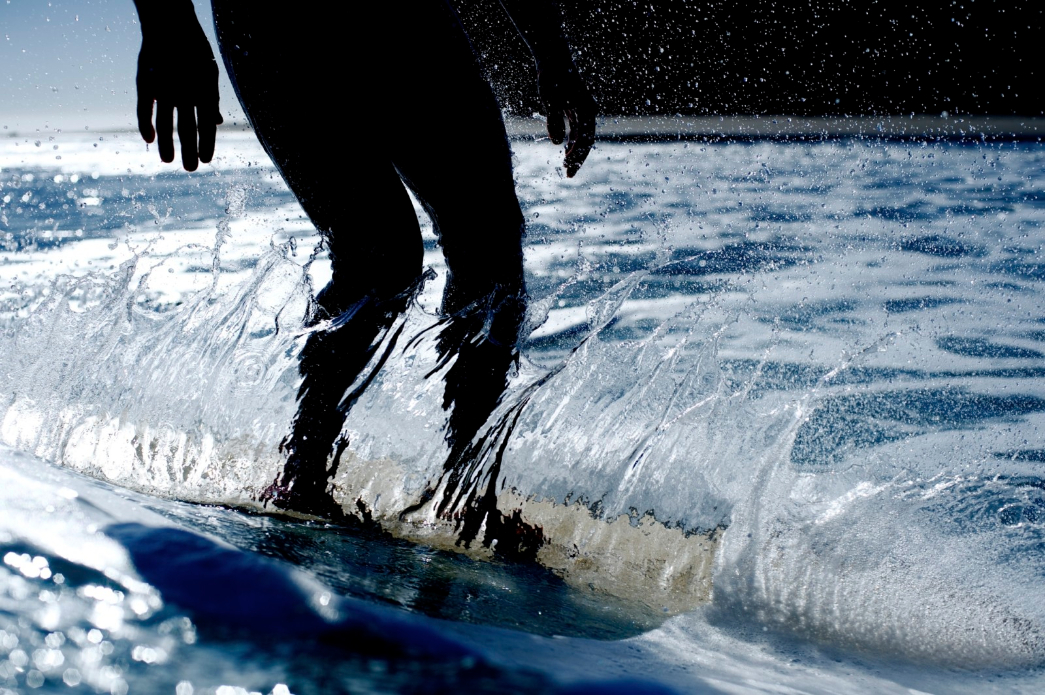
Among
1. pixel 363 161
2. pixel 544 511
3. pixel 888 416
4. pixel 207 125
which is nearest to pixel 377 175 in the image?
pixel 363 161

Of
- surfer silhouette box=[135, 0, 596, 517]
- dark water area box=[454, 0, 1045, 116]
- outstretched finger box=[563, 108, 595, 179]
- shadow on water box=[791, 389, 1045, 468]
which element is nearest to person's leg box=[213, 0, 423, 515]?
surfer silhouette box=[135, 0, 596, 517]

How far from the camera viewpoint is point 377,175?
2.70 feet

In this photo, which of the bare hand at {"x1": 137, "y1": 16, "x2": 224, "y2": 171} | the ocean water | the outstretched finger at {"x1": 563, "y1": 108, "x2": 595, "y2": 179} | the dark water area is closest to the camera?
the ocean water

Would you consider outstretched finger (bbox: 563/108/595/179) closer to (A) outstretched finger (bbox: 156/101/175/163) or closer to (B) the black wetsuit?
(B) the black wetsuit

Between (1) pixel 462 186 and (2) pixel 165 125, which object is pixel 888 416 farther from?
(2) pixel 165 125

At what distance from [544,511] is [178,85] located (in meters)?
0.46

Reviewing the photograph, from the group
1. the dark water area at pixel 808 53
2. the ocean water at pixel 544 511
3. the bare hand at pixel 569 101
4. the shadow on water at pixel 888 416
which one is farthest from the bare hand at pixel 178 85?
the dark water area at pixel 808 53

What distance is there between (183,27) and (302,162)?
143mm

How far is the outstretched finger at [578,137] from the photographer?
0.93 meters

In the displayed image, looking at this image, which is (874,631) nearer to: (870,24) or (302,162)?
(302,162)

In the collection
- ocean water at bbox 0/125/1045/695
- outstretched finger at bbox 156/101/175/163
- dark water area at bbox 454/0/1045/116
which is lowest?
ocean water at bbox 0/125/1045/695

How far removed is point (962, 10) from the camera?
7.21 m

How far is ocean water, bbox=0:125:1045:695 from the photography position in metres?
0.45

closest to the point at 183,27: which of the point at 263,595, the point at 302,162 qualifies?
the point at 302,162
